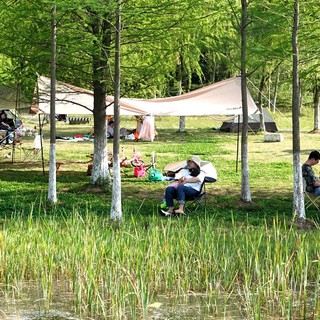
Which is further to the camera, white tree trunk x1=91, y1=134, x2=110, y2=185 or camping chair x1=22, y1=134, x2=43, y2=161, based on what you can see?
camping chair x1=22, y1=134, x2=43, y2=161

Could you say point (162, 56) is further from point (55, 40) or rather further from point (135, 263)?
point (135, 263)

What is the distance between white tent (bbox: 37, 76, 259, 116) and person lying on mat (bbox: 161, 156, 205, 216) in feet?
7.26

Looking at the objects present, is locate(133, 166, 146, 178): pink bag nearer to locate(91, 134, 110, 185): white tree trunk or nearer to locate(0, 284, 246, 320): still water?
locate(91, 134, 110, 185): white tree trunk

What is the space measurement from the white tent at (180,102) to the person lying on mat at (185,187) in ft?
7.26

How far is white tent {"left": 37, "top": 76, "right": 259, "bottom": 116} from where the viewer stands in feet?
41.4

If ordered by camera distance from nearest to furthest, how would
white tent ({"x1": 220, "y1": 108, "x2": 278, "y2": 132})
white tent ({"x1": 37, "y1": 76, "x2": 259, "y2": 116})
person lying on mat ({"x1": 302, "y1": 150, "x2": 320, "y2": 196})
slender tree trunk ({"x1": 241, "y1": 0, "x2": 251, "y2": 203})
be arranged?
person lying on mat ({"x1": 302, "y1": 150, "x2": 320, "y2": 196}) → slender tree trunk ({"x1": 241, "y1": 0, "x2": 251, "y2": 203}) → white tent ({"x1": 37, "y1": 76, "x2": 259, "y2": 116}) → white tent ({"x1": 220, "y1": 108, "x2": 278, "y2": 132})

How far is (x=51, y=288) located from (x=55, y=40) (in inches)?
248

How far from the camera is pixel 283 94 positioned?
4084 centimetres

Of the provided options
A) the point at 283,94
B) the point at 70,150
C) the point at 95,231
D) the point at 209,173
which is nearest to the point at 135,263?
the point at 95,231

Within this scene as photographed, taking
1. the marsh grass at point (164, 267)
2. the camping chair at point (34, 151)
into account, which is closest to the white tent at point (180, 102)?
the marsh grass at point (164, 267)

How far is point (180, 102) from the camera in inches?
520

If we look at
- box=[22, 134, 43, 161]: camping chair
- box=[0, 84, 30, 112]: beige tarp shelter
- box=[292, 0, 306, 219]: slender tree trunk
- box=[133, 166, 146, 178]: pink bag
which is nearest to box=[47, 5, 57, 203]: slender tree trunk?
box=[0, 84, 30, 112]: beige tarp shelter

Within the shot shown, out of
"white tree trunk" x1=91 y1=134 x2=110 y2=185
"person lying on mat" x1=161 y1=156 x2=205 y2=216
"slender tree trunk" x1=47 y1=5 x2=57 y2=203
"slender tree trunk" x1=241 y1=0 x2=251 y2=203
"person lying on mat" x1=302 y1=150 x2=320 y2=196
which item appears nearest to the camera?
"person lying on mat" x1=161 y1=156 x2=205 y2=216

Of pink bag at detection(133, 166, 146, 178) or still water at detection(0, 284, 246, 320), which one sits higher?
pink bag at detection(133, 166, 146, 178)
